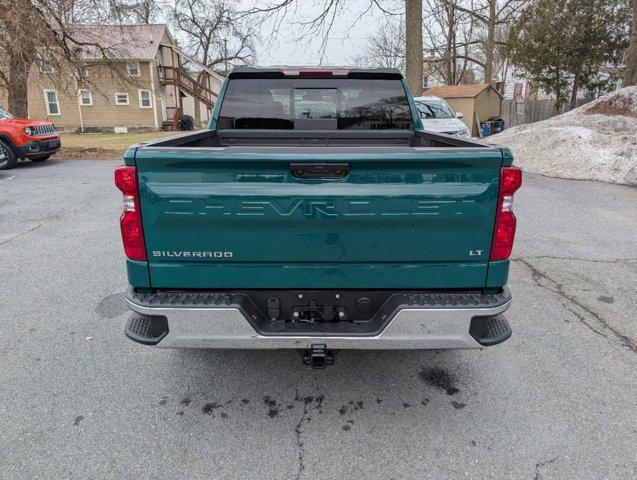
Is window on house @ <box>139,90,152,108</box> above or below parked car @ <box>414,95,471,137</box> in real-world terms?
above

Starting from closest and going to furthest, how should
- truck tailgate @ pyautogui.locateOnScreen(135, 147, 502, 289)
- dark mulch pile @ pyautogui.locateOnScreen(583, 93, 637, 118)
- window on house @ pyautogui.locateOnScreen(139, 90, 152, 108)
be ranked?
truck tailgate @ pyautogui.locateOnScreen(135, 147, 502, 289) < dark mulch pile @ pyautogui.locateOnScreen(583, 93, 637, 118) < window on house @ pyautogui.locateOnScreen(139, 90, 152, 108)

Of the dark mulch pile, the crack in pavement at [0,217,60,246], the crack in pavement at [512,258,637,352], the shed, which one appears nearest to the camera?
the crack in pavement at [512,258,637,352]

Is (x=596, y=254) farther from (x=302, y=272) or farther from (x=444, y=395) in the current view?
(x=302, y=272)

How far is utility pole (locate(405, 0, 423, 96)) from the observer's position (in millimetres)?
13571

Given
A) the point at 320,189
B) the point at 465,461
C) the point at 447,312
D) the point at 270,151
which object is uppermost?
the point at 270,151

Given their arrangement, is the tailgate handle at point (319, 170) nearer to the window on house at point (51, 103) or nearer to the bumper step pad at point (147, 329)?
the bumper step pad at point (147, 329)

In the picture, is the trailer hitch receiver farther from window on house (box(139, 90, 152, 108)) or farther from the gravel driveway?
window on house (box(139, 90, 152, 108))

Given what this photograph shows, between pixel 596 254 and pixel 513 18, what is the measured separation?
1038 inches

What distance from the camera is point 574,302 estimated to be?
14.7 feet

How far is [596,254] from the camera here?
5902mm

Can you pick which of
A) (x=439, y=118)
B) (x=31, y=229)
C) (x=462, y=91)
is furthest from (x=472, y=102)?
(x=31, y=229)

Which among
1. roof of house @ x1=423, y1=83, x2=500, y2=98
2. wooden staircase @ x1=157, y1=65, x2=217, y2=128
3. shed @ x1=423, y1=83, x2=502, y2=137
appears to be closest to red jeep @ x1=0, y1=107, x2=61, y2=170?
wooden staircase @ x1=157, y1=65, x2=217, y2=128

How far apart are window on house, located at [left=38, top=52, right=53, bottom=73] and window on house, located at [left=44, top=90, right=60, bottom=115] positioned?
64.2ft

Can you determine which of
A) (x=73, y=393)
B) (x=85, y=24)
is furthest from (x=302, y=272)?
(x=85, y=24)
